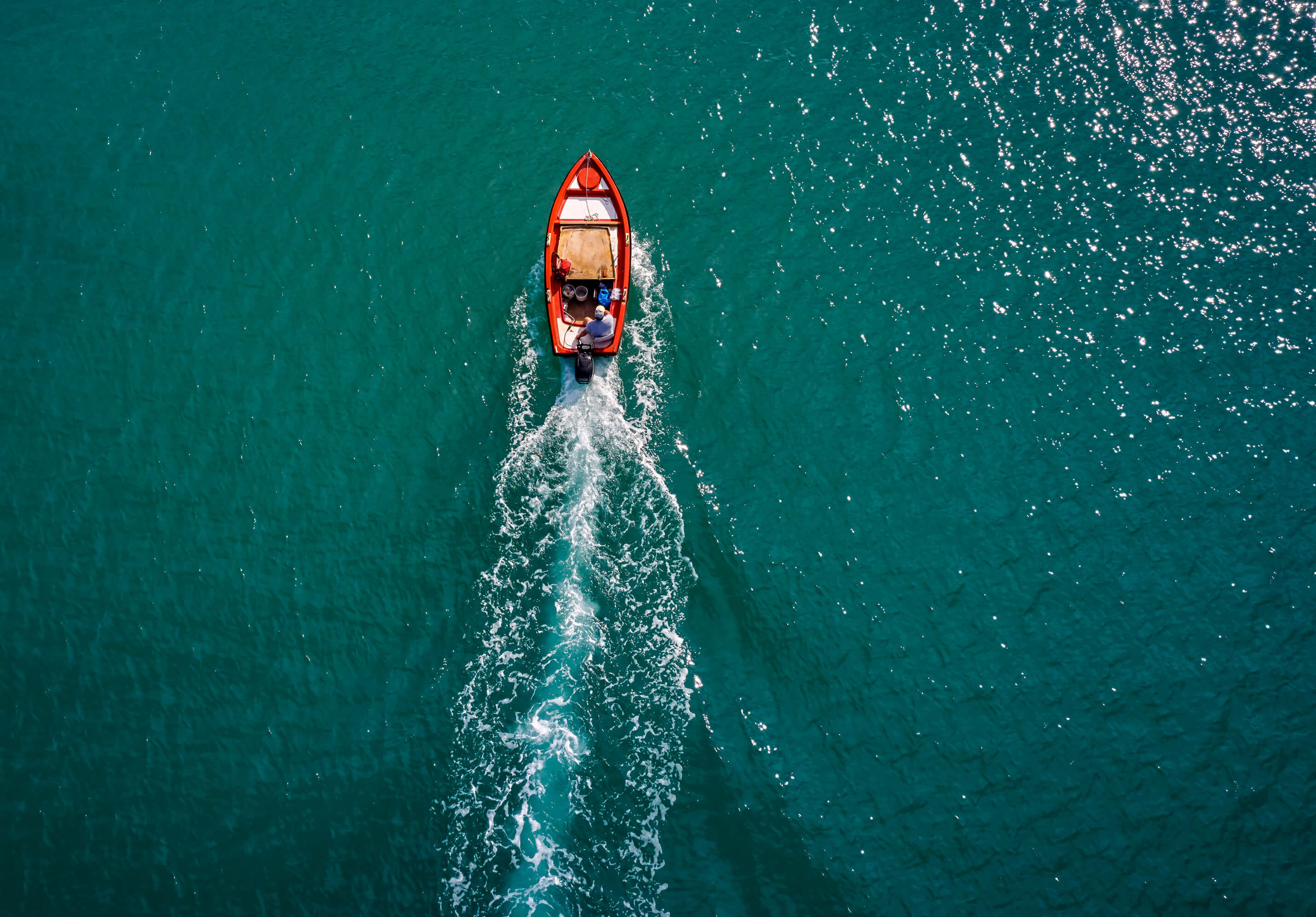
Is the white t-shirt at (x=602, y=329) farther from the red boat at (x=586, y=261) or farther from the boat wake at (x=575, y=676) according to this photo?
the boat wake at (x=575, y=676)

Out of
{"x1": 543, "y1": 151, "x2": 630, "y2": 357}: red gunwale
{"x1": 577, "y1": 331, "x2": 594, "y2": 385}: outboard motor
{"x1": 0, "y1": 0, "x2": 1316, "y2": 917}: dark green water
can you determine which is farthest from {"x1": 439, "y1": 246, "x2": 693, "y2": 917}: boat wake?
{"x1": 543, "y1": 151, "x2": 630, "y2": 357}: red gunwale

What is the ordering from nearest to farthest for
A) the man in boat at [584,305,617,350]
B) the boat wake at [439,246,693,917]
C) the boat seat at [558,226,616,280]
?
the boat wake at [439,246,693,917]
the man in boat at [584,305,617,350]
the boat seat at [558,226,616,280]

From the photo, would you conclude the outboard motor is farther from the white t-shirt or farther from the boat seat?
the boat seat

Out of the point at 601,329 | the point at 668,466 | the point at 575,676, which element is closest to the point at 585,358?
the point at 601,329

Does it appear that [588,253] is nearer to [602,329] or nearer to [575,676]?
[602,329]

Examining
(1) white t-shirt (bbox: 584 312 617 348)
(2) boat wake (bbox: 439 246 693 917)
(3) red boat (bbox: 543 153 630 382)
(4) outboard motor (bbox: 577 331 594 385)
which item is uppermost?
(3) red boat (bbox: 543 153 630 382)
